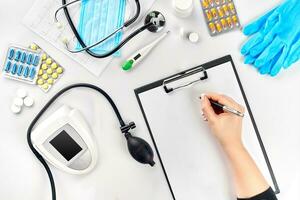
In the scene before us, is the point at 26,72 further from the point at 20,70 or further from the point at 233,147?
the point at 233,147

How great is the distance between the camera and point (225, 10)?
929 millimetres

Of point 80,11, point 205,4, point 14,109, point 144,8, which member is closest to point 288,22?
point 205,4

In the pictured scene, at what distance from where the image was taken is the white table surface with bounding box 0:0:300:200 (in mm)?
937

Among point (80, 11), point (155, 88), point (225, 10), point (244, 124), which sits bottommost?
point (244, 124)

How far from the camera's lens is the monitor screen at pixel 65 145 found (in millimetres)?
897

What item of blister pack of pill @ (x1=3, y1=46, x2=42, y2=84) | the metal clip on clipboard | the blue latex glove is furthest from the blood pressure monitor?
the blue latex glove

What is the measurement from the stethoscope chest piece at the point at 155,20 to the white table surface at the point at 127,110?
20 millimetres

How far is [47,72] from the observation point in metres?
0.94

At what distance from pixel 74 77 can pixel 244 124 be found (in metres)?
0.44

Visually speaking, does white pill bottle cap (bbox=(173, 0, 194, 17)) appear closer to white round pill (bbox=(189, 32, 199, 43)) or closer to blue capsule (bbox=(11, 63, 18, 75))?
white round pill (bbox=(189, 32, 199, 43))

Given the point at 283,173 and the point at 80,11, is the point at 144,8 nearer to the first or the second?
the point at 80,11

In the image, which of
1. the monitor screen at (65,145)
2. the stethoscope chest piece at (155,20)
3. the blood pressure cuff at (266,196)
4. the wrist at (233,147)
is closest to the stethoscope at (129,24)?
the stethoscope chest piece at (155,20)

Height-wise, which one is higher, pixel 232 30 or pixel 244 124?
pixel 232 30

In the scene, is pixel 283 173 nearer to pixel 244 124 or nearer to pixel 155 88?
pixel 244 124
